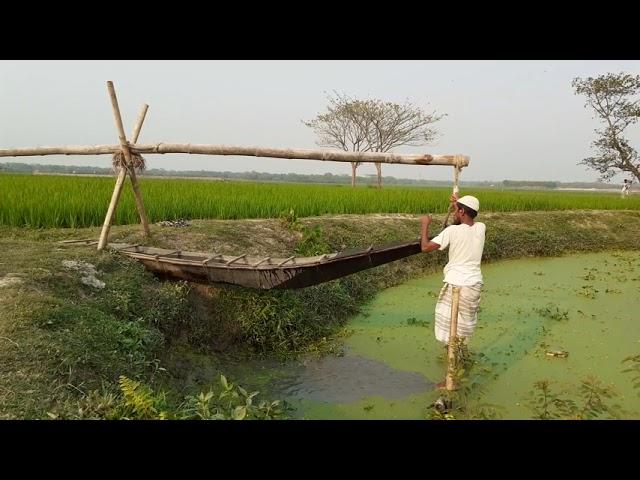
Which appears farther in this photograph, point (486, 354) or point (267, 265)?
point (486, 354)

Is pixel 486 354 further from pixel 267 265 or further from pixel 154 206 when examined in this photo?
pixel 154 206

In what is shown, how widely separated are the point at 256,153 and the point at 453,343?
7.36 ft

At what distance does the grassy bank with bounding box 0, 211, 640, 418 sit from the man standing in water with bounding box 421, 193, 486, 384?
138cm

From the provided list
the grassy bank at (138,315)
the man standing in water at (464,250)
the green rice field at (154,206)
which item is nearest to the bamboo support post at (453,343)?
the man standing in water at (464,250)

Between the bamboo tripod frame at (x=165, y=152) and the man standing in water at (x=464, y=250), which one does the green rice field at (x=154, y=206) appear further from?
the man standing in water at (x=464, y=250)

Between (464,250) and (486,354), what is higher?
Result: (464,250)

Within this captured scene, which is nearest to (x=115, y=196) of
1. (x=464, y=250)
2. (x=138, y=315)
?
(x=138, y=315)

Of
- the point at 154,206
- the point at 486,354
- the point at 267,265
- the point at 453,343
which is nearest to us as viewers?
the point at 453,343

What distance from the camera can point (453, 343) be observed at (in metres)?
3.22

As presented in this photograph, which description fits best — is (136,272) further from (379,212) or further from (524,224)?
(524,224)

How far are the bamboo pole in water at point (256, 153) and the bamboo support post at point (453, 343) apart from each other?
105 centimetres

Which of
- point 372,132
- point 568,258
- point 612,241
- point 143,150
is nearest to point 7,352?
point 143,150

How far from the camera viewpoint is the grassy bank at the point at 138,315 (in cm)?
249

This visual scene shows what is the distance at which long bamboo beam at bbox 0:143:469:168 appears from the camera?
12.2 ft
